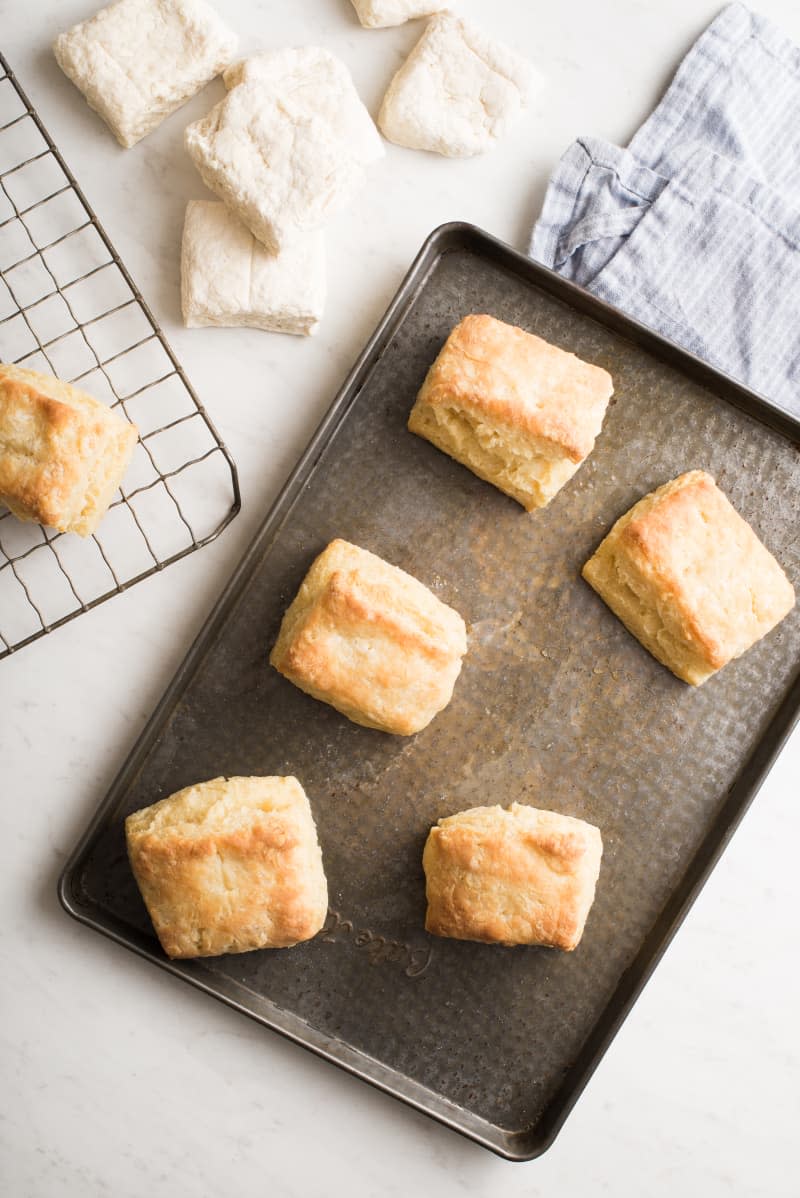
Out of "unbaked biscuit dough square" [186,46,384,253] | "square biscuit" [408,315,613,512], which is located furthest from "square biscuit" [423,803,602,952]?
"unbaked biscuit dough square" [186,46,384,253]

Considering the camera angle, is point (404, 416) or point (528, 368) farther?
point (404, 416)

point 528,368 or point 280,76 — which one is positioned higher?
point 280,76

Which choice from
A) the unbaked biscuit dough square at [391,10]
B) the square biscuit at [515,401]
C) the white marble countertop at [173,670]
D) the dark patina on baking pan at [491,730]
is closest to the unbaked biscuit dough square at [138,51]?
the white marble countertop at [173,670]

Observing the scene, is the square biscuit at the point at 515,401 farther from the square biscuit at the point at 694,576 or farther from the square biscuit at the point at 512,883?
the square biscuit at the point at 512,883

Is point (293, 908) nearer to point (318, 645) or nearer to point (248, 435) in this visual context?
point (318, 645)

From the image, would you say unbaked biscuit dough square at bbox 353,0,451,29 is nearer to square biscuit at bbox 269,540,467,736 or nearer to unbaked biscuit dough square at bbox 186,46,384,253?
unbaked biscuit dough square at bbox 186,46,384,253

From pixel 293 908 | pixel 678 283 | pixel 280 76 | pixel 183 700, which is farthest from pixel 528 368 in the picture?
pixel 293 908

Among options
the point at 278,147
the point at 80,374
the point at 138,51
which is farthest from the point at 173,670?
the point at 138,51

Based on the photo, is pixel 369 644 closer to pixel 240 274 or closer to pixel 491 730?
pixel 491 730
